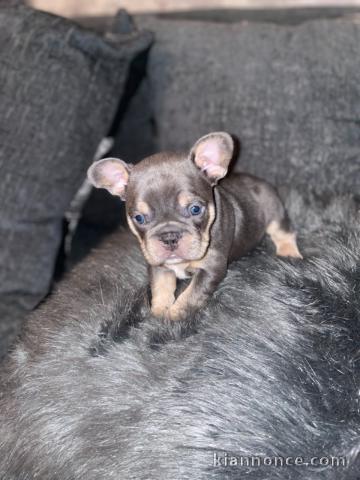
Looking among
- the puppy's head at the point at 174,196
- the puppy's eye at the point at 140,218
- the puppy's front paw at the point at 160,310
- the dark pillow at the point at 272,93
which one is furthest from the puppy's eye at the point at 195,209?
the dark pillow at the point at 272,93

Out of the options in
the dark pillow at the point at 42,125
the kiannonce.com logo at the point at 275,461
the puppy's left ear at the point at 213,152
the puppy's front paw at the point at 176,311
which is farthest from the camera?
the dark pillow at the point at 42,125

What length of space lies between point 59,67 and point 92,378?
0.92 meters

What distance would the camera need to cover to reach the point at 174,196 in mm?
1385

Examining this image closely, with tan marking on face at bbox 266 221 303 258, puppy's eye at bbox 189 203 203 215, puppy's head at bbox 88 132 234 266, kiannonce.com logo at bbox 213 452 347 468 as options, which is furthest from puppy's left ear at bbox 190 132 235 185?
kiannonce.com logo at bbox 213 452 347 468

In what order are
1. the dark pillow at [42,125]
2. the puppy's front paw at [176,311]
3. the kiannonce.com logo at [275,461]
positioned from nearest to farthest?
the kiannonce.com logo at [275,461]
the puppy's front paw at [176,311]
the dark pillow at [42,125]

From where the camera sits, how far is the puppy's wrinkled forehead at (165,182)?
4.56 feet

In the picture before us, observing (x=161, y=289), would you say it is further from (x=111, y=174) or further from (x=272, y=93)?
(x=272, y=93)

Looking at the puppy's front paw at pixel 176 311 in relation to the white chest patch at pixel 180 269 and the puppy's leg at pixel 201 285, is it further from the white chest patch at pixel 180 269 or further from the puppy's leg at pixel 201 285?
the white chest patch at pixel 180 269

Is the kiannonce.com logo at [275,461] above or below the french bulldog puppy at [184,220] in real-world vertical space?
below

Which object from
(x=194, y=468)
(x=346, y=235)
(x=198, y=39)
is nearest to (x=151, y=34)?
(x=198, y=39)

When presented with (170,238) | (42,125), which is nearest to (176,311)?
(170,238)

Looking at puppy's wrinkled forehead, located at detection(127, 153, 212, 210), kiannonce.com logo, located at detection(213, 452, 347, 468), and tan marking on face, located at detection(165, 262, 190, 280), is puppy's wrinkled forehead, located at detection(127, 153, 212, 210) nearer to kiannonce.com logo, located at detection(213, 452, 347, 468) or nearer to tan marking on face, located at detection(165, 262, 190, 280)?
tan marking on face, located at detection(165, 262, 190, 280)

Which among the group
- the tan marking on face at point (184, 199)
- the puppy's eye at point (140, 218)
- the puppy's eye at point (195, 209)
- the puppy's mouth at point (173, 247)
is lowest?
the puppy's mouth at point (173, 247)

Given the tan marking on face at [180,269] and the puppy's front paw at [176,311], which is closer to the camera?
the puppy's front paw at [176,311]
